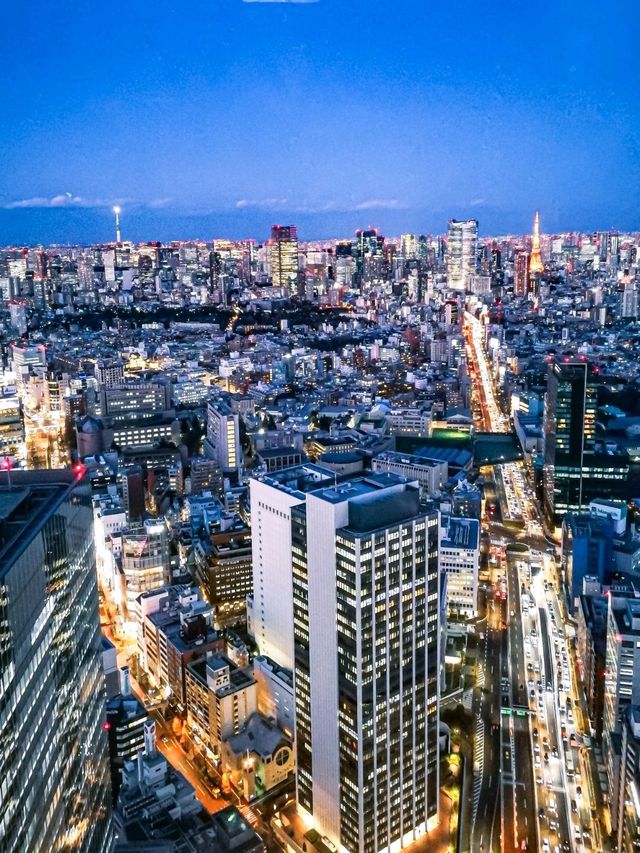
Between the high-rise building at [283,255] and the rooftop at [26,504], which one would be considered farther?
the high-rise building at [283,255]

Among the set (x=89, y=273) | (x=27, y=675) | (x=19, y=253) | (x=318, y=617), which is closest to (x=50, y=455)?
(x=318, y=617)

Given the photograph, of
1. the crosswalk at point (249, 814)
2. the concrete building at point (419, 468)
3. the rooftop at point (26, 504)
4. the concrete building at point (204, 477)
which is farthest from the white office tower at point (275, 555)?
the concrete building at point (204, 477)

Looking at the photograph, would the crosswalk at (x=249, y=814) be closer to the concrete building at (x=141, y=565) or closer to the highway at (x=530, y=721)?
the highway at (x=530, y=721)

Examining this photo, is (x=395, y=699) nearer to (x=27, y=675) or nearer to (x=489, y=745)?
(x=489, y=745)

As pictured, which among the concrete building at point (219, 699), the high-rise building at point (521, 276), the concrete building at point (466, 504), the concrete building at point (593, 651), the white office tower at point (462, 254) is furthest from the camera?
the white office tower at point (462, 254)

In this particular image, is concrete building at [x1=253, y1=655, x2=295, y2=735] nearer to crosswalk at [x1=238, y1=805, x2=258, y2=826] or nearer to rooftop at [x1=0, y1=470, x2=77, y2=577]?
crosswalk at [x1=238, y1=805, x2=258, y2=826]

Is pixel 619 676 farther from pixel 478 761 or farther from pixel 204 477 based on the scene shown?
pixel 204 477

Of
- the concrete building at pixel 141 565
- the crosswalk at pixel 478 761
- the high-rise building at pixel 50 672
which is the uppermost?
the high-rise building at pixel 50 672
